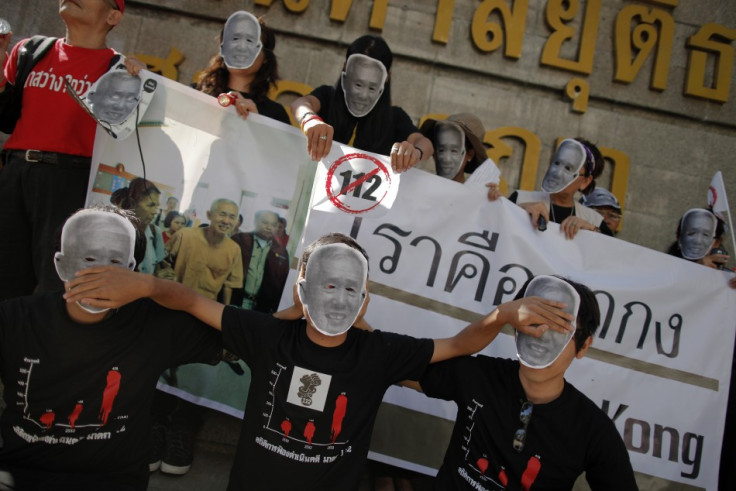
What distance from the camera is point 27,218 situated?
310 cm

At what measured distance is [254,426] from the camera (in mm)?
2367

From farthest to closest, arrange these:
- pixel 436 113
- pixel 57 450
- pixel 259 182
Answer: pixel 436 113
pixel 259 182
pixel 57 450

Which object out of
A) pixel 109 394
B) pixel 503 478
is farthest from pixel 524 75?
pixel 109 394

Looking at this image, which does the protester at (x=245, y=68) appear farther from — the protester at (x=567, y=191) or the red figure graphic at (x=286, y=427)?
the red figure graphic at (x=286, y=427)

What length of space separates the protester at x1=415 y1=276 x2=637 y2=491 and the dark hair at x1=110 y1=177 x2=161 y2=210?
175 centimetres

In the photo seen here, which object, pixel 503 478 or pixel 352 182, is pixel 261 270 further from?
pixel 503 478

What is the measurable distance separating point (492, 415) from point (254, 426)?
88 cm

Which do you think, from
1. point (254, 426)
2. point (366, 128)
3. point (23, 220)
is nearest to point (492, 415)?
point (254, 426)

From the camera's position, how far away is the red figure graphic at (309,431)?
2.31 m

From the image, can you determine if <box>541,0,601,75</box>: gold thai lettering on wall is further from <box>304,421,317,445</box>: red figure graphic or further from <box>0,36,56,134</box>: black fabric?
<box>304,421,317,445</box>: red figure graphic

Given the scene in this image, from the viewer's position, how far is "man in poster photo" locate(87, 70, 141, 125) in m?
3.09

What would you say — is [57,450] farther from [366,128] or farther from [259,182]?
[366,128]

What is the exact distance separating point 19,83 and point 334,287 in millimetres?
2062

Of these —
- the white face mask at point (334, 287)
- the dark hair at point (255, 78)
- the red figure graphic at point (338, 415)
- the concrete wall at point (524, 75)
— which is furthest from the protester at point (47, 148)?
the concrete wall at point (524, 75)
